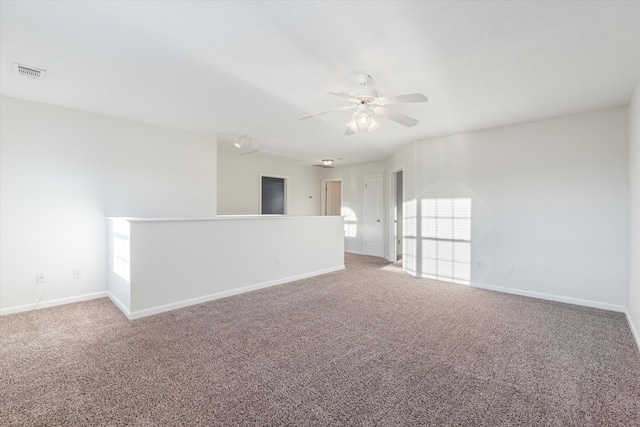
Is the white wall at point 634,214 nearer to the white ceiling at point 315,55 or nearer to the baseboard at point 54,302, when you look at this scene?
the white ceiling at point 315,55

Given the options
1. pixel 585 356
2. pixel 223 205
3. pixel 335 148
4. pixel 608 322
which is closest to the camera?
pixel 585 356

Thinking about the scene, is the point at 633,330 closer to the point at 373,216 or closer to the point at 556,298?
the point at 556,298

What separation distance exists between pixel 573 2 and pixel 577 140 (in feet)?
9.09

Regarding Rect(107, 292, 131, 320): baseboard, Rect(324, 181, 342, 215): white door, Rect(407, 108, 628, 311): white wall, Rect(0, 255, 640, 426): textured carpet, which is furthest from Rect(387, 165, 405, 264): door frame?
Rect(107, 292, 131, 320): baseboard

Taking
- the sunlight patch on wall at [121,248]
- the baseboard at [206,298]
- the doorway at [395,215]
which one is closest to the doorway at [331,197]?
the doorway at [395,215]

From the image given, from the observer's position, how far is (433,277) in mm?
5125

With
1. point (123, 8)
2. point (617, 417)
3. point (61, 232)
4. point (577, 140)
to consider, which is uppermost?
point (123, 8)

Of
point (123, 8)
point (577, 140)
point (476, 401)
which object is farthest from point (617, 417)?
point (123, 8)

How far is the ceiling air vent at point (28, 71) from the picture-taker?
2629mm

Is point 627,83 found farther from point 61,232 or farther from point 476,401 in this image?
point 61,232

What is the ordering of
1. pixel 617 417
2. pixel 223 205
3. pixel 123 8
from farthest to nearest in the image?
1. pixel 223 205
2. pixel 123 8
3. pixel 617 417

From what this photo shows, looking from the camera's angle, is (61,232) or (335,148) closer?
(61,232)

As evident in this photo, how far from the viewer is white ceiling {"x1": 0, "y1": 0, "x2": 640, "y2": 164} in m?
1.88

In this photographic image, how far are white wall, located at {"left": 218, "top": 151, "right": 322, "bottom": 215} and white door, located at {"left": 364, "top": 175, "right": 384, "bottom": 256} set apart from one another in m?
1.70
